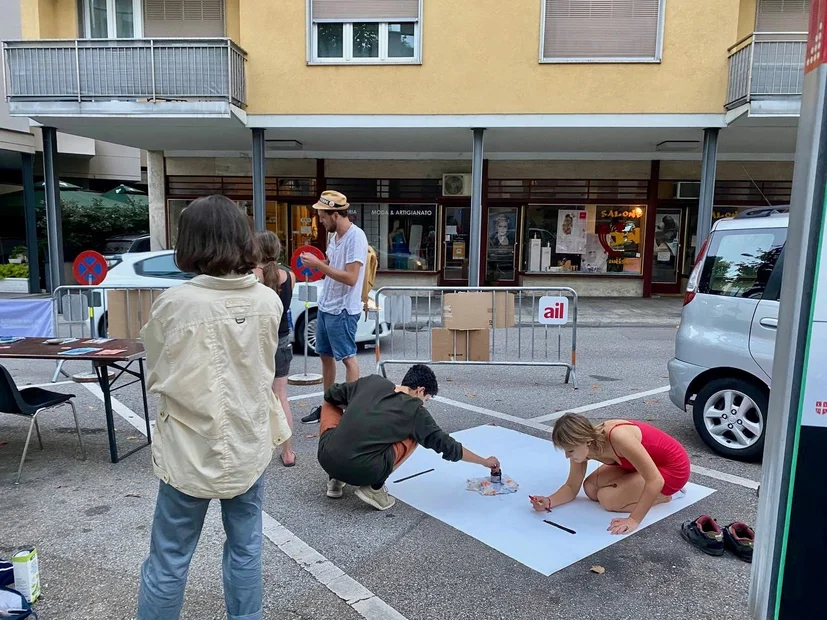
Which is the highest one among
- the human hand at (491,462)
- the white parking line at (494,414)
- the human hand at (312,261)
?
the human hand at (312,261)

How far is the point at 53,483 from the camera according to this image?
4.26 m

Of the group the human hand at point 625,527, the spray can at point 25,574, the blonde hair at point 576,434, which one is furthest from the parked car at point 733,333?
the spray can at point 25,574

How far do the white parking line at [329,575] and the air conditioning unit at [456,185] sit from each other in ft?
41.9

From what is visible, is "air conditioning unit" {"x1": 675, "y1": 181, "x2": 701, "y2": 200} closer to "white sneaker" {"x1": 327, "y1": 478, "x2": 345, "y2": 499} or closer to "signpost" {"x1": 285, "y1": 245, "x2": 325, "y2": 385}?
"signpost" {"x1": 285, "y1": 245, "x2": 325, "y2": 385}

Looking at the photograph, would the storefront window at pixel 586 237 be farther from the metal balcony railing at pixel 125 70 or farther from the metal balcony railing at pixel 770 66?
the metal balcony railing at pixel 125 70

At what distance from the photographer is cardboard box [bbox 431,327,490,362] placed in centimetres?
705

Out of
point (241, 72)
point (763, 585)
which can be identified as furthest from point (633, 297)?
point (763, 585)

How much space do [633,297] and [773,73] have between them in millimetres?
6198

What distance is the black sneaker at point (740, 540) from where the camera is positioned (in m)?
3.26

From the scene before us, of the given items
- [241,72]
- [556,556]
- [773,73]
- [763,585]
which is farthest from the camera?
[241,72]

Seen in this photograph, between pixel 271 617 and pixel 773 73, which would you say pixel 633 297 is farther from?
pixel 271 617

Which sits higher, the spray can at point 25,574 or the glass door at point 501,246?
the glass door at point 501,246

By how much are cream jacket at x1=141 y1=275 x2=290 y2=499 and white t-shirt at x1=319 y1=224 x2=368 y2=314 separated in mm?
2879

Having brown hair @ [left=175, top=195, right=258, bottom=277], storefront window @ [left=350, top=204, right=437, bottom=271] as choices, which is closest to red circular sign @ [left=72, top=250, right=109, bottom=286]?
brown hair @ [left=175, top=195, right=258, bottom=277]
